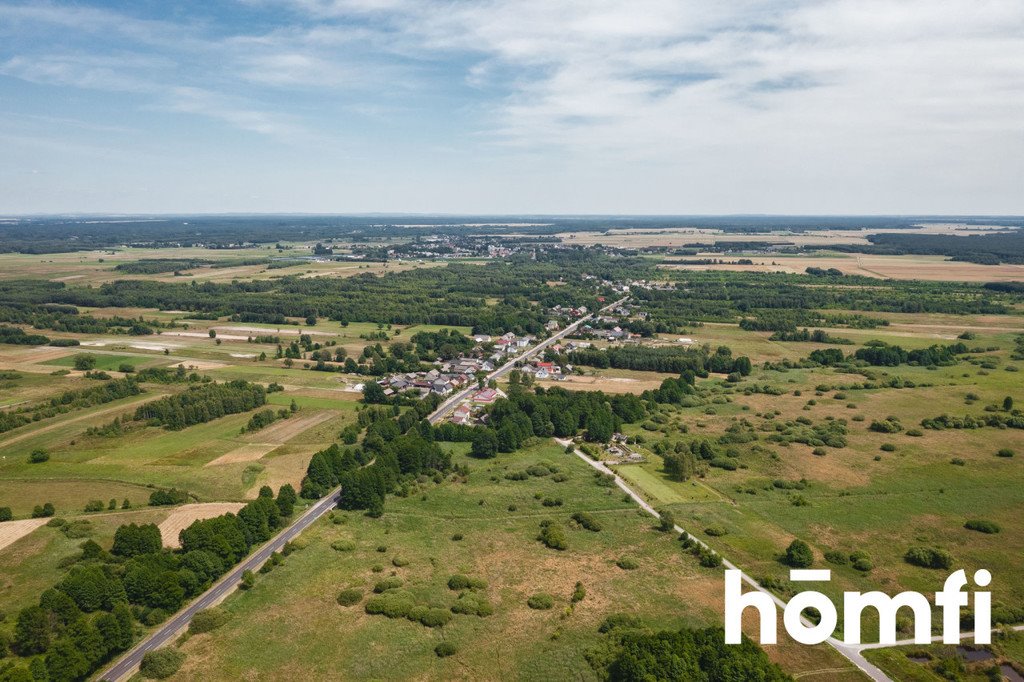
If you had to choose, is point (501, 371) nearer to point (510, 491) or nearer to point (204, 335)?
point (510, 491)

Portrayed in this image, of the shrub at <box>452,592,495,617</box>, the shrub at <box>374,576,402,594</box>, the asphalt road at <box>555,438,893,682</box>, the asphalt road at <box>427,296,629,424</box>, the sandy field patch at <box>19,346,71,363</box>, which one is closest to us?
the asphalt road at <box>555,438,893,682</box>

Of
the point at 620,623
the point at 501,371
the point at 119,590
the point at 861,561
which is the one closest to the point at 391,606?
the point at 620,623

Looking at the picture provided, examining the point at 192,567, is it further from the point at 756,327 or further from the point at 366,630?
the point at 756,327

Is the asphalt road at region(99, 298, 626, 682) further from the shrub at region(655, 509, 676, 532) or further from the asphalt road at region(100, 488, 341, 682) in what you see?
the shrub at region(655, 509, 676, 532)

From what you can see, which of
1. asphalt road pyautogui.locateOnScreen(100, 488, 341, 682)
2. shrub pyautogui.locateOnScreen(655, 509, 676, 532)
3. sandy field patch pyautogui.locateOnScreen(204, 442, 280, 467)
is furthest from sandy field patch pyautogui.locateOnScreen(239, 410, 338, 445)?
shrub pyautogui.locateOnScreen(655, 509, 676, 532)

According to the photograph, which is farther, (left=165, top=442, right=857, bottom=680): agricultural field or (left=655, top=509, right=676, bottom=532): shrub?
(left=655, top=509, right=676, bottom=532): shrub

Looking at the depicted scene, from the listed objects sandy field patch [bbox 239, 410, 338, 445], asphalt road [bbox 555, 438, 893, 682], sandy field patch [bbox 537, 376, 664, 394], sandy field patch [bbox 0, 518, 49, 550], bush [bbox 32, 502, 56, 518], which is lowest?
asphalt road [bbox 555, 438, 893, 682]

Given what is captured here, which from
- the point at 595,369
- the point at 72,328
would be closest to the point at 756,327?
the point at 595,369
